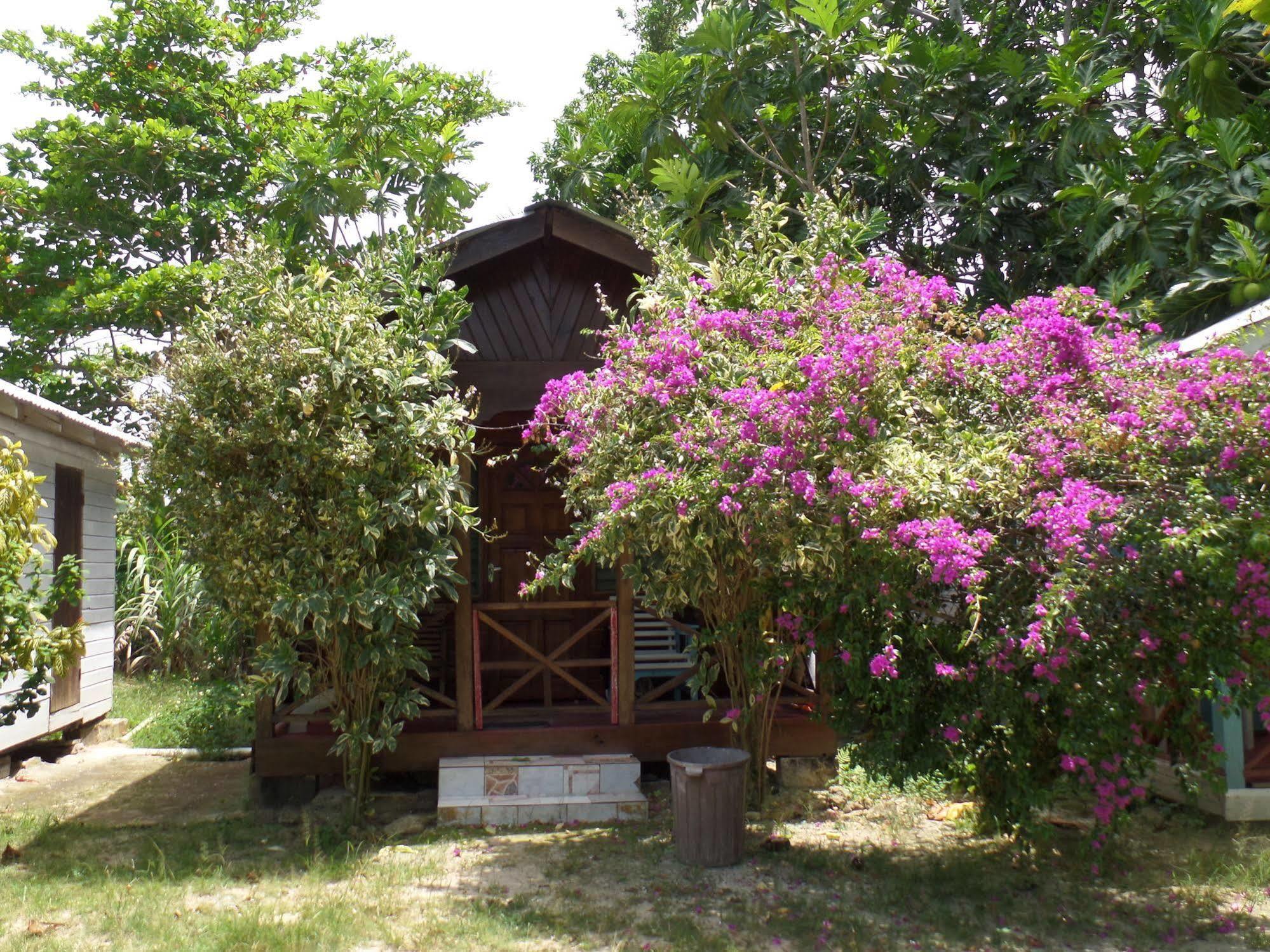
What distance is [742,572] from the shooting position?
244 inches

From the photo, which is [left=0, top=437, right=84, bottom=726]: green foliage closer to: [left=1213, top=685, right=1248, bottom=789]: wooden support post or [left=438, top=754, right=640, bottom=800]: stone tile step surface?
[left=438, top=754, right=640, bottom=800]: stone tile step surface

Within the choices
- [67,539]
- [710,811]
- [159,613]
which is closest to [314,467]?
[710,811]

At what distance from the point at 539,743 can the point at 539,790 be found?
0.44m

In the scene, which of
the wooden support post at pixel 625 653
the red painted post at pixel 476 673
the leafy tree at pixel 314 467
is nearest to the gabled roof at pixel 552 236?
the leafy tree at pixel 314 467

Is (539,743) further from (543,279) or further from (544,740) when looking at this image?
(543,279)

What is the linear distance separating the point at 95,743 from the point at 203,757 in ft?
5.56

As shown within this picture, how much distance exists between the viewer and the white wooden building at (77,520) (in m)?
8.61

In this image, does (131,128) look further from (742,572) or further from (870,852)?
(870,852)

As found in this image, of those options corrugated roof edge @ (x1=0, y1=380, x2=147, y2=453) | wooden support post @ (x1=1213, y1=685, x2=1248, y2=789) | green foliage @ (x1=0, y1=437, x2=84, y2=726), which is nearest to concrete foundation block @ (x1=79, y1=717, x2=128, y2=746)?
corrugated roof edge @ (x1=0, y1=380, x2=147, y2=453)

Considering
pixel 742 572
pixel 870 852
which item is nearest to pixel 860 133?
pixel 742 572

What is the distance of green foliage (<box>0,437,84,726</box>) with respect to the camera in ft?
20.3

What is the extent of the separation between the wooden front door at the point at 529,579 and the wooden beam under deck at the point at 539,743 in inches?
72.5

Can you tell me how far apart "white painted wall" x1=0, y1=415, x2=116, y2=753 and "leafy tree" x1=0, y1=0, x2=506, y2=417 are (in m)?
5.67

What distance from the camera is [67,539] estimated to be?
9.93 meters
